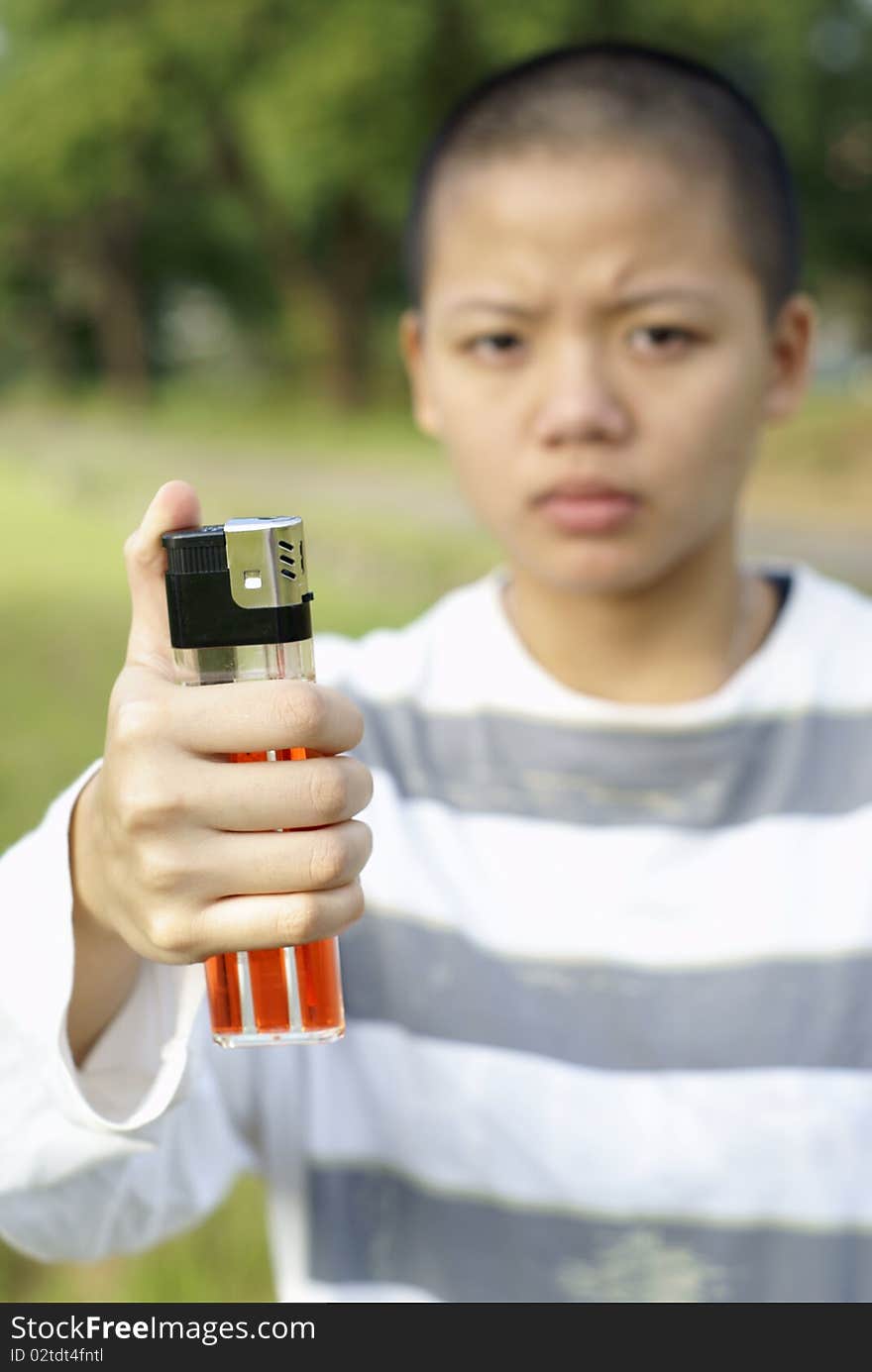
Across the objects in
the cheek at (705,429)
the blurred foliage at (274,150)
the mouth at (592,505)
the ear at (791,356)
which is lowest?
the mouth at (592,505)

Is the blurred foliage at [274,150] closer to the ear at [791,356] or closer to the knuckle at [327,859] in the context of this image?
the ear at [791,356]

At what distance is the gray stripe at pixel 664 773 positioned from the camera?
1.08 m

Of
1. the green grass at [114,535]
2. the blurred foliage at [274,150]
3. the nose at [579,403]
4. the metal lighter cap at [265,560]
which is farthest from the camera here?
the blurred foliage at [274,150]

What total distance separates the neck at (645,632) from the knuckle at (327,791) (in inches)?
20.2

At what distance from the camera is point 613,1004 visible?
1.03 meters

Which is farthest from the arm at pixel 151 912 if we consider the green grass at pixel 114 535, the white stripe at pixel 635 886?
the green grass at pixel 114 535

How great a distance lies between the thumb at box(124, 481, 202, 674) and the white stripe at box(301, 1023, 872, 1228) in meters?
0.49

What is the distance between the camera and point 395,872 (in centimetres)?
106

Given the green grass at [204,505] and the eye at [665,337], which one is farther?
the green grass at [204,505]

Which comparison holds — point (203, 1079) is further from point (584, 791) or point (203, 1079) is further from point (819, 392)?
point (819, 392)

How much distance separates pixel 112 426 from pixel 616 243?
4063mm

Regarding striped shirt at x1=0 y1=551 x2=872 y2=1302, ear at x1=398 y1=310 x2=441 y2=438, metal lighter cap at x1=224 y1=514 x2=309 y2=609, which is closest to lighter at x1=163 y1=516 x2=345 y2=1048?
metal lighter cap at x1=224 y1=514 x2=309 y2=609

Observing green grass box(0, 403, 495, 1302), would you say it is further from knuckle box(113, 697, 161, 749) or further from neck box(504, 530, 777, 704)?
knuckle box(113, 697, 161, 749)
